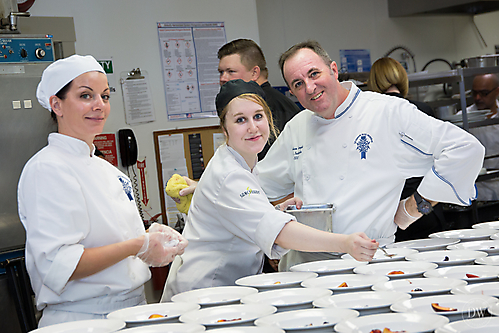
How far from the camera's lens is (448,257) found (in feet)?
5.01

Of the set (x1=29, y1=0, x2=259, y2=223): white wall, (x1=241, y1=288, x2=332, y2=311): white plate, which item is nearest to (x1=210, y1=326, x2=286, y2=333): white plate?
(x1=241, y1=288, x2=332, y2=311): white plate

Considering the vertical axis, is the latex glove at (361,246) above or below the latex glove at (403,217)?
above

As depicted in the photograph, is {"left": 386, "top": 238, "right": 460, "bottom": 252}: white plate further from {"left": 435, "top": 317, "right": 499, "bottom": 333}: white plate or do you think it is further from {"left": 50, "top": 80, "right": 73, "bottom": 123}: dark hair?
{"left": 50, "top": 80, "right": 73, "bottom": 123}: dark hair

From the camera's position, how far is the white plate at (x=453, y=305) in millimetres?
1008

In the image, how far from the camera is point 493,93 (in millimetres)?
4125

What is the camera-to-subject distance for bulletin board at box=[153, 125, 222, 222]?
379 centimetres

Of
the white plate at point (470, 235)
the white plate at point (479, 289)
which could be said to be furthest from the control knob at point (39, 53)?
the white plate at point (479, 289)

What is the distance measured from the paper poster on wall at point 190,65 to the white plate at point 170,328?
9.29 feet

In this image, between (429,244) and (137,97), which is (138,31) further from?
(429,244)

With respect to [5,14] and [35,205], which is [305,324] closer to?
[35,205]

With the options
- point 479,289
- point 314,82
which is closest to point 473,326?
point 479,289

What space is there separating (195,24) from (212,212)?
2516 millimetres

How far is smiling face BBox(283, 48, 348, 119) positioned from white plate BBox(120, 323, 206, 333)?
124 cm

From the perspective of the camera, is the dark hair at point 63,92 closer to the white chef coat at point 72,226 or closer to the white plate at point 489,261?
the white chef coat at point 72,226
